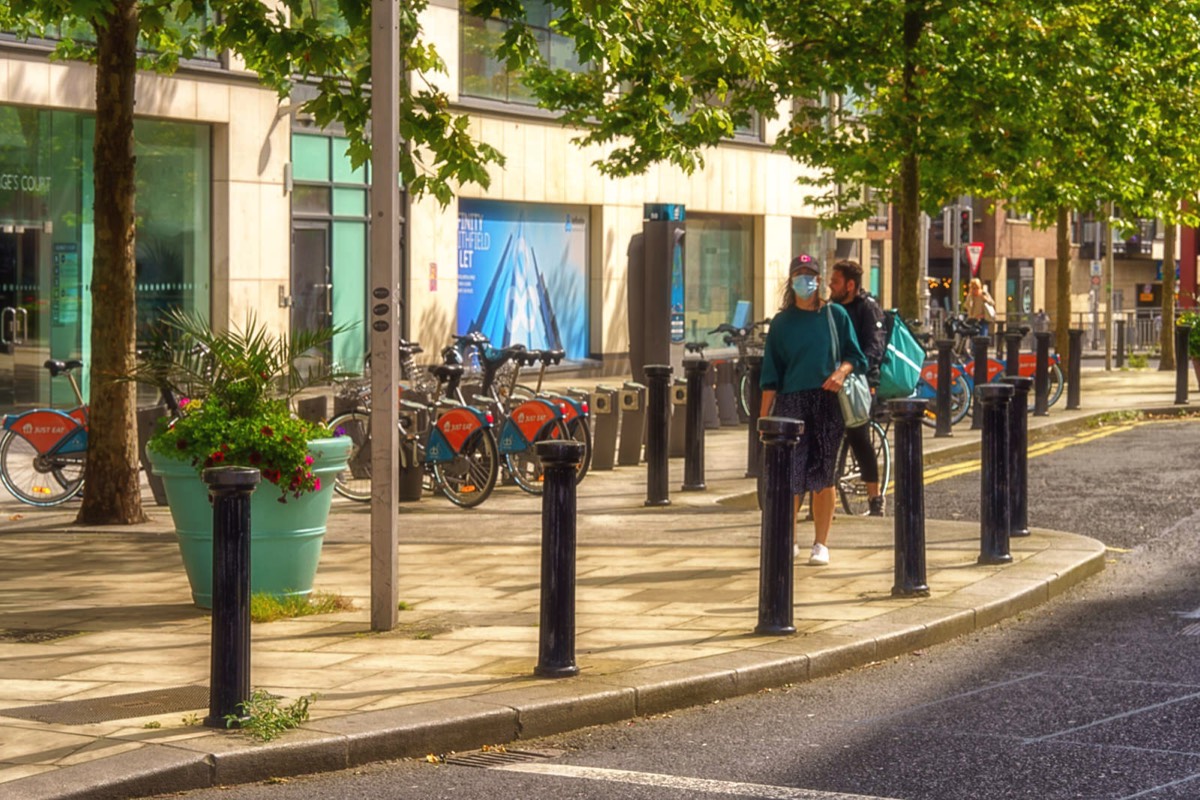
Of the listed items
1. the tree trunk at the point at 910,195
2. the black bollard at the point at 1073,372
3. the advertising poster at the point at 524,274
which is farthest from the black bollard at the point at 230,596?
the advertising poster at the point at 524,274

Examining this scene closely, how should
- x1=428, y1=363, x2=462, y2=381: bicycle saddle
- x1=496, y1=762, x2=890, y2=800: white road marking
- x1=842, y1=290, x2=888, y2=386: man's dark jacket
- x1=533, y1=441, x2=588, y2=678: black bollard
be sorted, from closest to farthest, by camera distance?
x1=496, y1=762, x2=890, y2=800: white road marking → x1=533, y1=441, x2=588, y2=678: black bollard → x1=842, y1=290, x2=888, y2=386: man's dark jacket → x1=428, y1=363, x2=462, y2=381: bicycle saddle

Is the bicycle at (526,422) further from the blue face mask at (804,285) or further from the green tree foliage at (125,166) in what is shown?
the blue face mask at (804,285)

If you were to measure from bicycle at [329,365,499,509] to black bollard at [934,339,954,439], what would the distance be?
694 centimetres

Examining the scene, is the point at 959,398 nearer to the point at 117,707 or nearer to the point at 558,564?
the point at 558,564

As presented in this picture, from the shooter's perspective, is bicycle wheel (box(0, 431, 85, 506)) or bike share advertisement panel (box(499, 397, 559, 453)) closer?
bicycle wheel (box(0, 431, 85, 506))

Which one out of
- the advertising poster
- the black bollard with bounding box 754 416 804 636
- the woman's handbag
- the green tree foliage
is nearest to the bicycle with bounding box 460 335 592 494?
the green tree foliage

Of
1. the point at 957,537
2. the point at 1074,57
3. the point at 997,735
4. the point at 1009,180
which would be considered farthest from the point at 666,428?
the point at 1009,180

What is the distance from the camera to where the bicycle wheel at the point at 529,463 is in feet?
46.6

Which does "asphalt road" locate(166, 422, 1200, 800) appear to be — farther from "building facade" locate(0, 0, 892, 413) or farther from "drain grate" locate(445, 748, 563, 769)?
"building facade" locate(0, 0, 892, 413)

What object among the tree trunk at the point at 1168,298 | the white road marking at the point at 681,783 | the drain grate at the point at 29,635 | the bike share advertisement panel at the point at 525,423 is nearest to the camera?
the white road marking at the point at 681,783

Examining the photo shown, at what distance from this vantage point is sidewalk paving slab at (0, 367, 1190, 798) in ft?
20.5

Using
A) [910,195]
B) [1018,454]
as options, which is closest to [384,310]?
[1018,454]

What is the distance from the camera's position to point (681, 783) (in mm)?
6012

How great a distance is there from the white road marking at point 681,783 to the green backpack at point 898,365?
7.36 m
